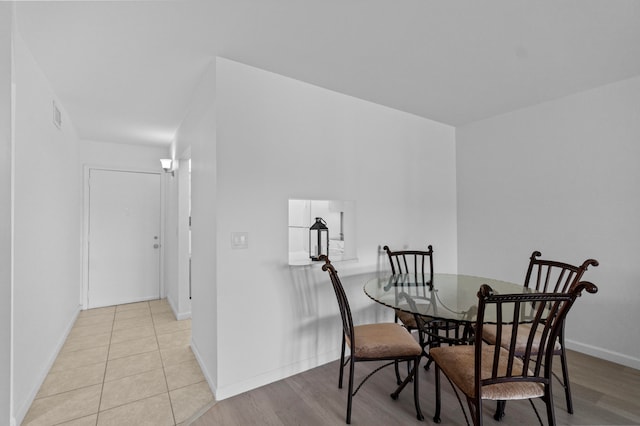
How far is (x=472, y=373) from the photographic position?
1680 millimetres

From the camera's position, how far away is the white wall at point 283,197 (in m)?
2.37

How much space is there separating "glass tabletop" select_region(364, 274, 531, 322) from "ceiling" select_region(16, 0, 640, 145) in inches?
69.0

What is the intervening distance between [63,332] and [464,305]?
3857mm

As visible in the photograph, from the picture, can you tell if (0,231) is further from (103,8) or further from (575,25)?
(575,25)

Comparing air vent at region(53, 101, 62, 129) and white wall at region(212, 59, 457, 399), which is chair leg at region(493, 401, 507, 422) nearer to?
white wall at region(212, 59, 457, 399)

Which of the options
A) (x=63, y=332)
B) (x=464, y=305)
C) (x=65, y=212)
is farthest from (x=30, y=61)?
(x=464, y=305)

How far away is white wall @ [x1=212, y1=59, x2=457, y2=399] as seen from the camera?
2367 mm

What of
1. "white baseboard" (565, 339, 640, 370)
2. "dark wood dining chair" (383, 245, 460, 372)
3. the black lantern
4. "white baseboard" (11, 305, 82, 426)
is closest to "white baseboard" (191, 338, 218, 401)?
"white baseboard" (11, 305, 82, 426)

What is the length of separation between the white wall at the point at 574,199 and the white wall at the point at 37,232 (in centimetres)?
429

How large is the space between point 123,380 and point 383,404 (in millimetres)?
2038

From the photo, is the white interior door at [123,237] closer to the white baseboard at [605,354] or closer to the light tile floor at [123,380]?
Answer: the light tile floor at [123,380]

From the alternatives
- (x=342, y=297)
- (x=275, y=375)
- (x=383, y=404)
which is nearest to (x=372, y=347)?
(x=342, y=297)

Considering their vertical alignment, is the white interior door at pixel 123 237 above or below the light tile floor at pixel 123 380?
above

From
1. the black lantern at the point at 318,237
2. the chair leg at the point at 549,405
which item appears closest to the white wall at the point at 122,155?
the black lantern at the point at 318,237
